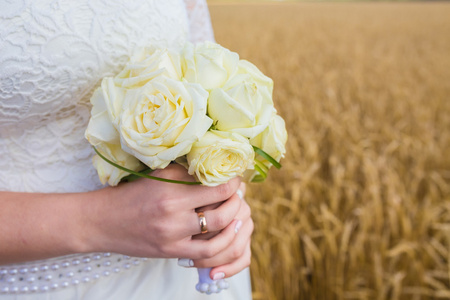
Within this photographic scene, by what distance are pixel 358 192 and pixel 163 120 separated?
2136mm

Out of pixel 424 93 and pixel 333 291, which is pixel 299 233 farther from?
pixel 424 93

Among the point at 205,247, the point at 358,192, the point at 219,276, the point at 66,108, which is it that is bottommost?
the point at 358,192

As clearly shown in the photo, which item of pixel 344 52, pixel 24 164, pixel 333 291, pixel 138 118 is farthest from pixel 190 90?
pixel 344 52

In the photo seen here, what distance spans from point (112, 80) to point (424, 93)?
427 cm

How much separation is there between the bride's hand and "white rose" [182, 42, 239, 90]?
170 mm

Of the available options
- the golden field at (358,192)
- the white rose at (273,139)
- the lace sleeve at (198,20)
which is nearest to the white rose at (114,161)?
the white rose at (273,139)

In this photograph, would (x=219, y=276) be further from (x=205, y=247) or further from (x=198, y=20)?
(x=198, y=20)

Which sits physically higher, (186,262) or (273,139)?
(273,139)

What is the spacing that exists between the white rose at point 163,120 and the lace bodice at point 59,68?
8.0 inches

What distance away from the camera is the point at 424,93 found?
4.41 m

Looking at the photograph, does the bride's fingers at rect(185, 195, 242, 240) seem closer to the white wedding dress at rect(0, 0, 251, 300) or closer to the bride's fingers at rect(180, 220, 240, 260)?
the bride's fingers at rect(180, 220, 240, 260)

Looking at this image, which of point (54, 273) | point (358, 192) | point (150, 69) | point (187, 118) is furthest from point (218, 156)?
point (358, 192)

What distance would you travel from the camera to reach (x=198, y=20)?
127cm

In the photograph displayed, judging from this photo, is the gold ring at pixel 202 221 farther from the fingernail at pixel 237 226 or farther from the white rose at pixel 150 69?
the white rose at pixel 150 69
